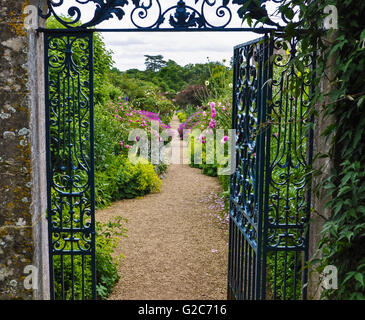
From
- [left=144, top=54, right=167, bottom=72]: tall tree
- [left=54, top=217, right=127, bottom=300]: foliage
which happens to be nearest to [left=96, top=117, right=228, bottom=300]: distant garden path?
[left=54, top=217, right=127, bottom=300]: foliage

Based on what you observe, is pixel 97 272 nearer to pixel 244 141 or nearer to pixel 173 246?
pixel 173 246

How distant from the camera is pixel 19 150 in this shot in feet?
9.19

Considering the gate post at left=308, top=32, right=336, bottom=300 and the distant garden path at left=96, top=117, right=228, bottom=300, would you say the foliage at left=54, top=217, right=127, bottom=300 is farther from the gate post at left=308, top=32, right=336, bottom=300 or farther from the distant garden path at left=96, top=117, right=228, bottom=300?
the gate post at left=308, top=32, right=336, bottom=300

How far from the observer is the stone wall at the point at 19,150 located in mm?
2725

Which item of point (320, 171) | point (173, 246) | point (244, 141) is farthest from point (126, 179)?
point (320, 171)

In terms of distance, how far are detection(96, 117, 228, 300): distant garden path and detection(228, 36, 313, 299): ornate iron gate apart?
2.81 feet

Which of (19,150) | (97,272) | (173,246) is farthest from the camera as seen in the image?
(173,246)

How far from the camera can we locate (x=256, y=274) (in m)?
3.06

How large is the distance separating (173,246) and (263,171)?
10.7 feet

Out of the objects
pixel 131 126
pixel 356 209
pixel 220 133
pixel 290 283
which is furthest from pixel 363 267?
pixel 131 126

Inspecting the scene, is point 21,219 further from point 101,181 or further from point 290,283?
point 101,181

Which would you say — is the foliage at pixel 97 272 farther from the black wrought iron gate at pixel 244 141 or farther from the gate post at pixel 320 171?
the gate post at pixel 320 171

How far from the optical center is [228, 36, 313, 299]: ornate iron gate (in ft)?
9.52
